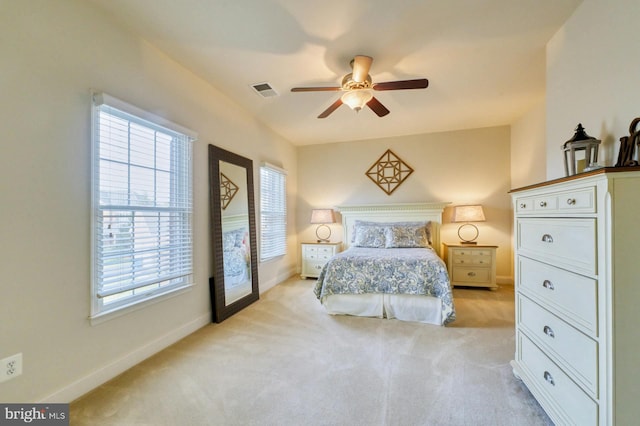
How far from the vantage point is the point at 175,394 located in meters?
1.75

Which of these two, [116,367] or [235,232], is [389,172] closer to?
[235,232]

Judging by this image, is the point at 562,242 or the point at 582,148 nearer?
the point at 562,242

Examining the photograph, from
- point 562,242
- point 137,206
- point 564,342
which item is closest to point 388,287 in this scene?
point 564,342

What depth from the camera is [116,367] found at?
196cm

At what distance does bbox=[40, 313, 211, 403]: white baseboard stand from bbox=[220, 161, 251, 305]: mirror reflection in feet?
1.98

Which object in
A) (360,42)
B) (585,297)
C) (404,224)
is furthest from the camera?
(404,224)

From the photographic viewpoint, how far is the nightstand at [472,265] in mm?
4016

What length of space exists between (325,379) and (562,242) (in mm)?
1714

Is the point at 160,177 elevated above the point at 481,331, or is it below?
above

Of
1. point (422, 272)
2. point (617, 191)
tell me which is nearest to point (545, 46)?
point (617, 191)

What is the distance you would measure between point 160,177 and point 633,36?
134 inches

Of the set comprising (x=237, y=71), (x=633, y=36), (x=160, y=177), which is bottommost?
(x=160, y=177)

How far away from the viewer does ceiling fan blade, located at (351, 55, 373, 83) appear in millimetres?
2195

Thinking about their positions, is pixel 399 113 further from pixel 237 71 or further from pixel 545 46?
pixel 237 71
